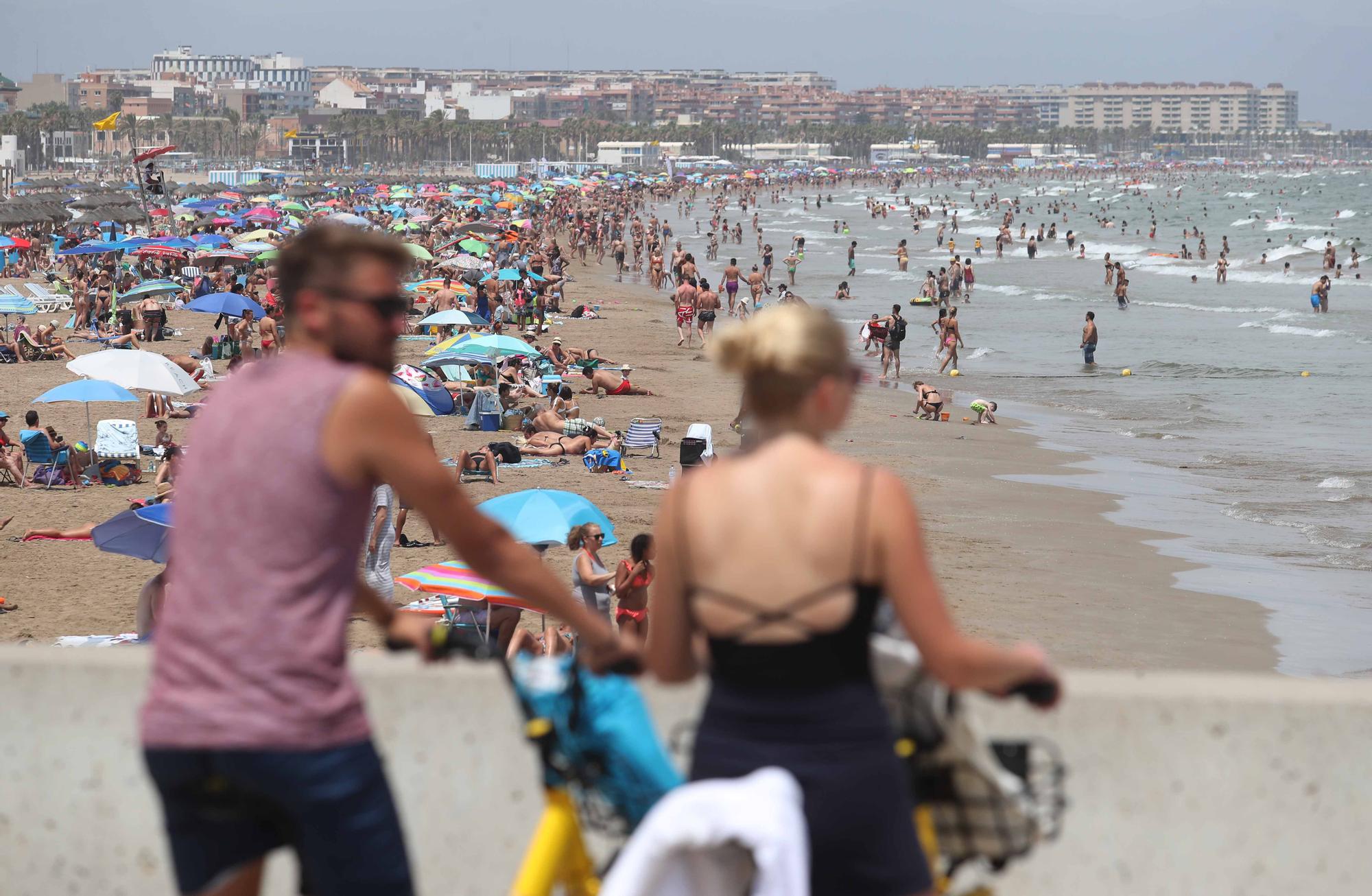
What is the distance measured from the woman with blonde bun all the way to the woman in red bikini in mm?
5397

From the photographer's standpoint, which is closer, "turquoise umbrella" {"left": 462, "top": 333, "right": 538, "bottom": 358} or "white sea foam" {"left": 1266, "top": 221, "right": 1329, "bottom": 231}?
"turquoise umbrella" {"left": 462, "top": 333, "right": 538, "bottom": 358}

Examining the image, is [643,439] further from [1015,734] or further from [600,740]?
[600,740]

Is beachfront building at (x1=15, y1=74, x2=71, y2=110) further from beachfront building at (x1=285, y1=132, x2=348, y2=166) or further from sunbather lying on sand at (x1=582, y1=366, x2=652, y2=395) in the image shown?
sunbather lying on sand at (x1=582, y1=366, x2=652, y2=395)

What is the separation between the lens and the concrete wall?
240 cm

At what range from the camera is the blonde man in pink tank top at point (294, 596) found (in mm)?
1863

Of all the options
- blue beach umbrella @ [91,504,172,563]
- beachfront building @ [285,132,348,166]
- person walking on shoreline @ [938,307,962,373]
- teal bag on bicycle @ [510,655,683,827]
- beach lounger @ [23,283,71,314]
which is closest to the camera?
teal bag on bicycle @ [510,655,683,827]

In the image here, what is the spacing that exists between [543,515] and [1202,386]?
58.9 ft

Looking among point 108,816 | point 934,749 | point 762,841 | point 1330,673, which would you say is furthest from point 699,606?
point 1330,673

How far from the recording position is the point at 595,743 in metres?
2.18

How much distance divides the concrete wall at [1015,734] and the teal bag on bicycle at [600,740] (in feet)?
0.95

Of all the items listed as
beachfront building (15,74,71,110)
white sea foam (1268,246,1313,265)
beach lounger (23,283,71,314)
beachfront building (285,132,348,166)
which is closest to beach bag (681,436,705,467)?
beach lounger (23,283,71,314)

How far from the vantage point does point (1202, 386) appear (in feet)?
77.9

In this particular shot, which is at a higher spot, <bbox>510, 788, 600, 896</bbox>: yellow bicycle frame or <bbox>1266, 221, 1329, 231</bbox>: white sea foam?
<bbox>510, 788, 600, 896</bbox>: yellow bicycle frame

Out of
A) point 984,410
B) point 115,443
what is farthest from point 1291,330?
point 115,443
